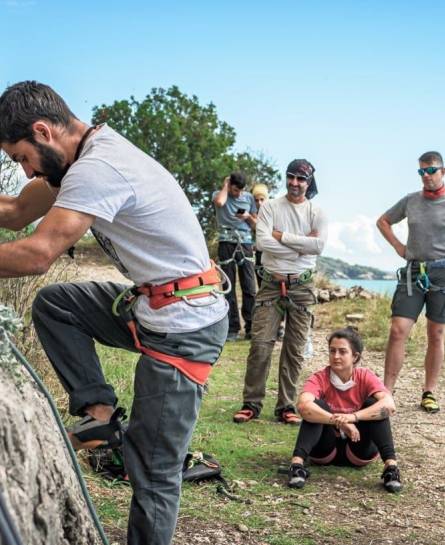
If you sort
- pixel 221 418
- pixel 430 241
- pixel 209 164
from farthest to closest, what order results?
1. pixel 209 164
2. pixel 430 241
3. pixel 221 418

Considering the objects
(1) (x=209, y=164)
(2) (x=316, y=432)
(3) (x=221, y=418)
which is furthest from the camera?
(1) (x=209, y=164)

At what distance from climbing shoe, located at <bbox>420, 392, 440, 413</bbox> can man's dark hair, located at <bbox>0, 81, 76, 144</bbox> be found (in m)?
5.09

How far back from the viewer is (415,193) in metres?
7.19

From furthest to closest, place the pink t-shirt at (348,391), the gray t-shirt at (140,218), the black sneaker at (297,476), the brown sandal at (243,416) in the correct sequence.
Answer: the brown sandal at (243,416)
the pink t-shirt at (348,391)
the black sneaker at (297,476)
the gray t-shirt at (140,218)

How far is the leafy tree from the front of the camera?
23.1 metres

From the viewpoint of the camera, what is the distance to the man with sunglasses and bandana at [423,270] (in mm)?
6930

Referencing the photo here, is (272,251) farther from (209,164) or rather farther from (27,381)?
(209,164)

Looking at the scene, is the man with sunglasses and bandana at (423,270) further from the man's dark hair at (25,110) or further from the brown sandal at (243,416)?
the man's dark hair at (25,110)

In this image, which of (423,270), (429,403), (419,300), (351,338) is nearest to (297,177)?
(423,270)

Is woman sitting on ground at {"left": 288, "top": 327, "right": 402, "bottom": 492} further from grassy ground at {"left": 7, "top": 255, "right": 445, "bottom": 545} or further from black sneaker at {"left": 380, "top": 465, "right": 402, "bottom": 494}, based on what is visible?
grassy ground at {"left": 7, "top": 255, "right": 445, "bottom": 545}

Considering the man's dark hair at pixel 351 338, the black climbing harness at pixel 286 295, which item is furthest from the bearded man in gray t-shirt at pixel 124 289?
the black climbing harness at pixel 286 295

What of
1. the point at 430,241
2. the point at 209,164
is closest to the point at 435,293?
the point at 430,241

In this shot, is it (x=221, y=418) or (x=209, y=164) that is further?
(x=209, y=164)

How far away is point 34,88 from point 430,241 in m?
4.73
